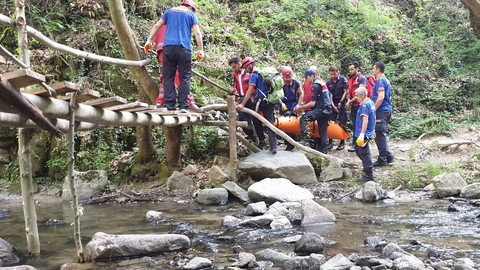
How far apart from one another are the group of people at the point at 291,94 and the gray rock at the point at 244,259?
126 inches

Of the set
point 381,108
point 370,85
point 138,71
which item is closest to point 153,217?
point 138,71

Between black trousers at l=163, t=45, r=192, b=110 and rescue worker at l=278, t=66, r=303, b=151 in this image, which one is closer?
black trousers at l=163, t=45, r=192, b=110

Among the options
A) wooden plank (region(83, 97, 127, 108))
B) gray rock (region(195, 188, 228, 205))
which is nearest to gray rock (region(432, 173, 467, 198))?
gray rock (region(195, 188, 228, 205))

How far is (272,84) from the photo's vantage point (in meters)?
→ 8.70

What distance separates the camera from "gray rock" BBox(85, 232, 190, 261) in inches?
184

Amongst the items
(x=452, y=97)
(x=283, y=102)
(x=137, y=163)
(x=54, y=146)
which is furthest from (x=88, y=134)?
(x=452, y=97)

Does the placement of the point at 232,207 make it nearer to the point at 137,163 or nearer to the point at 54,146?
the point at 137,163

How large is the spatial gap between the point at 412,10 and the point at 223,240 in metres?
16.0

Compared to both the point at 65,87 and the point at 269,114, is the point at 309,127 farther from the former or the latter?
the point at 65,87

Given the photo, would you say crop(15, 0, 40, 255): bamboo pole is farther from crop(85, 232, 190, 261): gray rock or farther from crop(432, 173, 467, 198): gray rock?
crop(432, 173, 467, 198): gray rock

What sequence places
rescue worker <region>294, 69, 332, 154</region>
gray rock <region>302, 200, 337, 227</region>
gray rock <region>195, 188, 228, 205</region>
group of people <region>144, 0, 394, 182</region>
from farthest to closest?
1. rescue worker <region>294, 69, 332, 154</region>
2. gray rock <region>195, 188, 228, 205</region>
3. group of people <region>144, 0, 394, 182</region>
4. gray rock <region>302, 200, 337, 227</region>

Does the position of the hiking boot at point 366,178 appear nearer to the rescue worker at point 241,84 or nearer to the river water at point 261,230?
the river water at point 261,230

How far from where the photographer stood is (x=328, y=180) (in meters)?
8.80

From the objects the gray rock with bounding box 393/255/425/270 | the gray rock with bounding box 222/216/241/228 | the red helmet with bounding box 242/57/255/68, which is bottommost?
the gray rock with bounding box 222/216/241/228
